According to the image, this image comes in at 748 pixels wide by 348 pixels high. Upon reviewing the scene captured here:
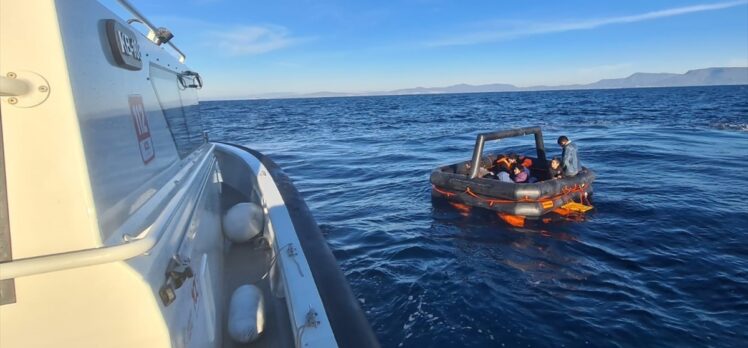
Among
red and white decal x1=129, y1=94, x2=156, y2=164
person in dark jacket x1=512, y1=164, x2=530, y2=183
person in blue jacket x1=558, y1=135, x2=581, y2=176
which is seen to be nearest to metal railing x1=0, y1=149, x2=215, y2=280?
red and white decal x1=129, y1=94, x2=156, y2=164

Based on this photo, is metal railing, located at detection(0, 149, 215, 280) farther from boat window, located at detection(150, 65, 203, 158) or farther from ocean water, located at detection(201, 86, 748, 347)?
ocean water, located at detection(201, 86, 748, 347)

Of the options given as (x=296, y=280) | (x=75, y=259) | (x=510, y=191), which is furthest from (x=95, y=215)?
(x=510, y=191)

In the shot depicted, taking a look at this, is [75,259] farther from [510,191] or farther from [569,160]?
[569,160]

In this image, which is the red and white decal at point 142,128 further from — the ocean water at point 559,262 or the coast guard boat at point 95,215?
the ocean water at point 559,262

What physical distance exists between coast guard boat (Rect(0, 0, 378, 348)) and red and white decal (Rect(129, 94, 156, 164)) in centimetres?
2

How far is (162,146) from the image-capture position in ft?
11.7

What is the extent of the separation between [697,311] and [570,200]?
422 cm

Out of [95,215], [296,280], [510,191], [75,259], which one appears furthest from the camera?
[510,191]

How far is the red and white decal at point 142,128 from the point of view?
9.14 ft

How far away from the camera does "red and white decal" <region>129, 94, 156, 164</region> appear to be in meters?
2.79

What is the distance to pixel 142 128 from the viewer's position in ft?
9.68

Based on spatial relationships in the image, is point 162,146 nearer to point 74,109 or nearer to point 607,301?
point 74,109

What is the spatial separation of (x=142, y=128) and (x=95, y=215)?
4.60ft

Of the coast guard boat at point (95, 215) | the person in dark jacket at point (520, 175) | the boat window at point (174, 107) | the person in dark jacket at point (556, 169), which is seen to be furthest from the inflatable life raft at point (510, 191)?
the coast guard boat at point (95, 215)
